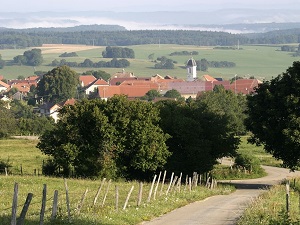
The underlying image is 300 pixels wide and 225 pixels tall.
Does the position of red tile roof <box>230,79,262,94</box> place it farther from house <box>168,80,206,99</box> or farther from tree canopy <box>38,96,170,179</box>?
tree canopy <box>38,96,170,179</box>

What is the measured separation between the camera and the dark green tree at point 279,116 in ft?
132

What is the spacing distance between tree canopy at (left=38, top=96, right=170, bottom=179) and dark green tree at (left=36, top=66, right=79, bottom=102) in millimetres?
96706

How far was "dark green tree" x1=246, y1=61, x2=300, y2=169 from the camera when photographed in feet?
132

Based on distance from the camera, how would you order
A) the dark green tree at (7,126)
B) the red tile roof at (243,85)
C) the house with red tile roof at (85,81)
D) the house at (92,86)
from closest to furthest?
the dark green tree at (7,126) → the red tile roof at (243,85) → the house at (92,86) → the house with red tile roof at (85,81)

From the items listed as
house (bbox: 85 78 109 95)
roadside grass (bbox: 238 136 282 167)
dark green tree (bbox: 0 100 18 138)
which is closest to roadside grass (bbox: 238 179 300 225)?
roadside grass (bbox: 238 136 282 167)

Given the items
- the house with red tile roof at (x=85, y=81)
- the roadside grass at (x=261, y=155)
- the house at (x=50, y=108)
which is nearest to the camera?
the roadside grass at (x=261, y=155)

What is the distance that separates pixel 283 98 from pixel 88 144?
428 inches

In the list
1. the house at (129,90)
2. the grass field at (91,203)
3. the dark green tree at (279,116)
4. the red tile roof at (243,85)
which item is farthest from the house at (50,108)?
the grass field at (91,203)

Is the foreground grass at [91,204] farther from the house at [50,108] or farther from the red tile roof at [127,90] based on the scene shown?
the red tile roof at [127,90]

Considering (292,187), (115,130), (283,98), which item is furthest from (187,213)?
(115,130)

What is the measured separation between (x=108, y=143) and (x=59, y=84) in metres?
101

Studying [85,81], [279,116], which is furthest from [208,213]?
[85,81]

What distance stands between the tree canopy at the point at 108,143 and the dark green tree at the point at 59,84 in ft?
317

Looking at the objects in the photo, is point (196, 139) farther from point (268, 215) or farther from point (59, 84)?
point (59, 84)
